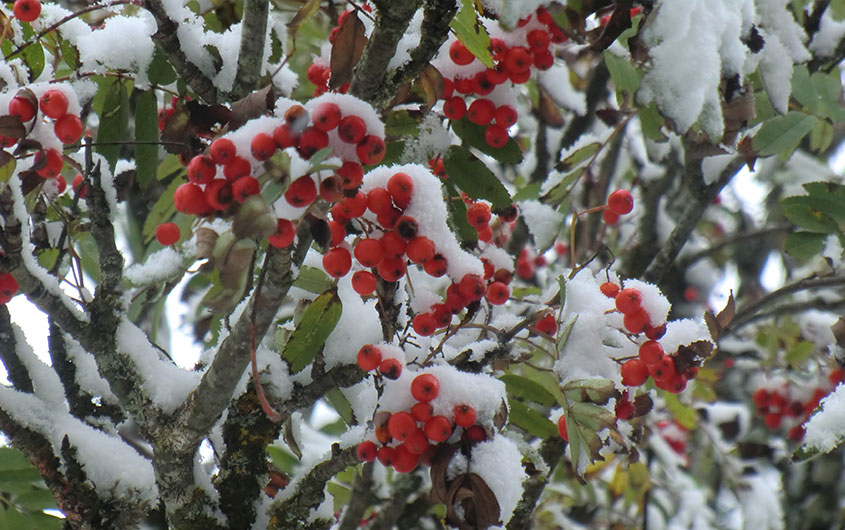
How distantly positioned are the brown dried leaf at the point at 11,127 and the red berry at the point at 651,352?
109 centimetres

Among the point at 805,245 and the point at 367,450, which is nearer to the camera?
the point at 367,450

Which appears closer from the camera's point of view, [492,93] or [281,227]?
[281,227]

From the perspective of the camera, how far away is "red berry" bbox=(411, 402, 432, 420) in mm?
1206

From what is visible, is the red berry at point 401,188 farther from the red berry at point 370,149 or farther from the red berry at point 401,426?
the red berry at point 401,426

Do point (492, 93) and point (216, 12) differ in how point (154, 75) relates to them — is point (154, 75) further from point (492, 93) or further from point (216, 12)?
point (492, 93)

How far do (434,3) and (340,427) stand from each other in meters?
2.17

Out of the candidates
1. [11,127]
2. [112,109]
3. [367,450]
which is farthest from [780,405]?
[11,127]

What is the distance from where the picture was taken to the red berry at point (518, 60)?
144 centimetres

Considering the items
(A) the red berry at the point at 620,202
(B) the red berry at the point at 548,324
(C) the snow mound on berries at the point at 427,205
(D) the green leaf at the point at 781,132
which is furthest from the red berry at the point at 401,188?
(D) the green leaf at the point at 781,132

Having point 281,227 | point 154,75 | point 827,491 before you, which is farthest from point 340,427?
point 827,491

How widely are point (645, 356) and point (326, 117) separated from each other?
2.48 ft

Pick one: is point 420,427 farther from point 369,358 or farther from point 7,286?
point 7,286

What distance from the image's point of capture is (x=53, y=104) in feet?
4.05

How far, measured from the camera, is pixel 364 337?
1466 mm
